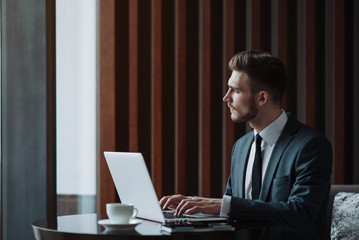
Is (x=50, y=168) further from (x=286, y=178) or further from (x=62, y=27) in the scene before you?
(x=286, y=178)

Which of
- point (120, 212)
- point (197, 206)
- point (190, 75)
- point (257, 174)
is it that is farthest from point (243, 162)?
point (190, 75)

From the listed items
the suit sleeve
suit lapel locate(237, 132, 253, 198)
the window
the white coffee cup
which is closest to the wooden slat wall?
the window

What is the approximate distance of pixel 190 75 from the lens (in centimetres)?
299

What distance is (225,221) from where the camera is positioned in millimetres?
1694

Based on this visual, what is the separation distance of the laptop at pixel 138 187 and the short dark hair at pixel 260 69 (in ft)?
2.12

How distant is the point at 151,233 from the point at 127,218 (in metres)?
0.16

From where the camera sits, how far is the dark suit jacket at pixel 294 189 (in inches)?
68.2

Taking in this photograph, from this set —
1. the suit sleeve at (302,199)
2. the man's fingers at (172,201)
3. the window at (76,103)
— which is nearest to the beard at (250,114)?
the suit sleeve at (302,199)

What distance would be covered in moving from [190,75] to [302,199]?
1.37 m

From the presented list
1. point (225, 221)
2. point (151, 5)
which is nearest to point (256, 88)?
point (225, 221)

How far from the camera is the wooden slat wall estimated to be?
2852 millimetres

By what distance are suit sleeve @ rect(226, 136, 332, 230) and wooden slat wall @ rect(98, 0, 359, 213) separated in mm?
954

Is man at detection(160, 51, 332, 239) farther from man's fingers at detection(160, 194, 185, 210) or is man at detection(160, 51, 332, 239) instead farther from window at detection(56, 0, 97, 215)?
window at detection(56, 0, 97, 215)

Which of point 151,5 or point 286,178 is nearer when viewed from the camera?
point 286,178
